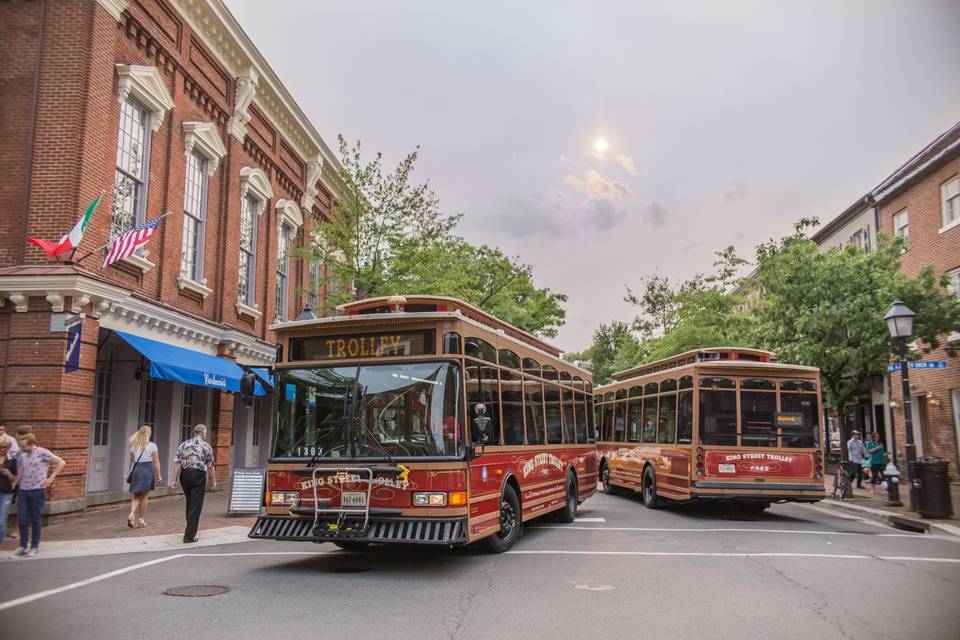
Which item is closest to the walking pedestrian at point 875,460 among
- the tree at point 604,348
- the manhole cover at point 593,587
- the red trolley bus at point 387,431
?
the red trolley bus at point 387,431

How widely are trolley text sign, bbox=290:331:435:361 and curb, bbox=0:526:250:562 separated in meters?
3.94

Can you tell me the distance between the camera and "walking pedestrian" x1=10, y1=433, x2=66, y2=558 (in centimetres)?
1029

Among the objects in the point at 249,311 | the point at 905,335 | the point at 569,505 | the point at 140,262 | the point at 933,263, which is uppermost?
the point at 933,263

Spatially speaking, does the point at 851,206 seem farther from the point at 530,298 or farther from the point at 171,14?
the point at 171,14

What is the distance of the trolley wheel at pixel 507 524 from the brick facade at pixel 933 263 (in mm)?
17404

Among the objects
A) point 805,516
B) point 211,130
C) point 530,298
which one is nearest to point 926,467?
point 805,516

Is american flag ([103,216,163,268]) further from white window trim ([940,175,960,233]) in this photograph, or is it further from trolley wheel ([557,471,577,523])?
white window trim ([940,175,960,233])

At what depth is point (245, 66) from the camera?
21.5 meters

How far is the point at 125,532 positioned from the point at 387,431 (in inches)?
249

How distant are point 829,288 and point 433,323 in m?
14.4

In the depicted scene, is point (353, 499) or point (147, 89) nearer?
point (353, 499)

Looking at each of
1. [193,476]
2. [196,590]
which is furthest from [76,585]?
[193,476]

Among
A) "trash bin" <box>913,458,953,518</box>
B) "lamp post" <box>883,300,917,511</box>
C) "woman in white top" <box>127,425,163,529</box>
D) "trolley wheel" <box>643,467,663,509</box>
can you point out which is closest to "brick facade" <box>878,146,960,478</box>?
"lamp post" <box>883,300,917,511</box>

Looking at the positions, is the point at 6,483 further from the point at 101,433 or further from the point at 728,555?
the point at 728,555
